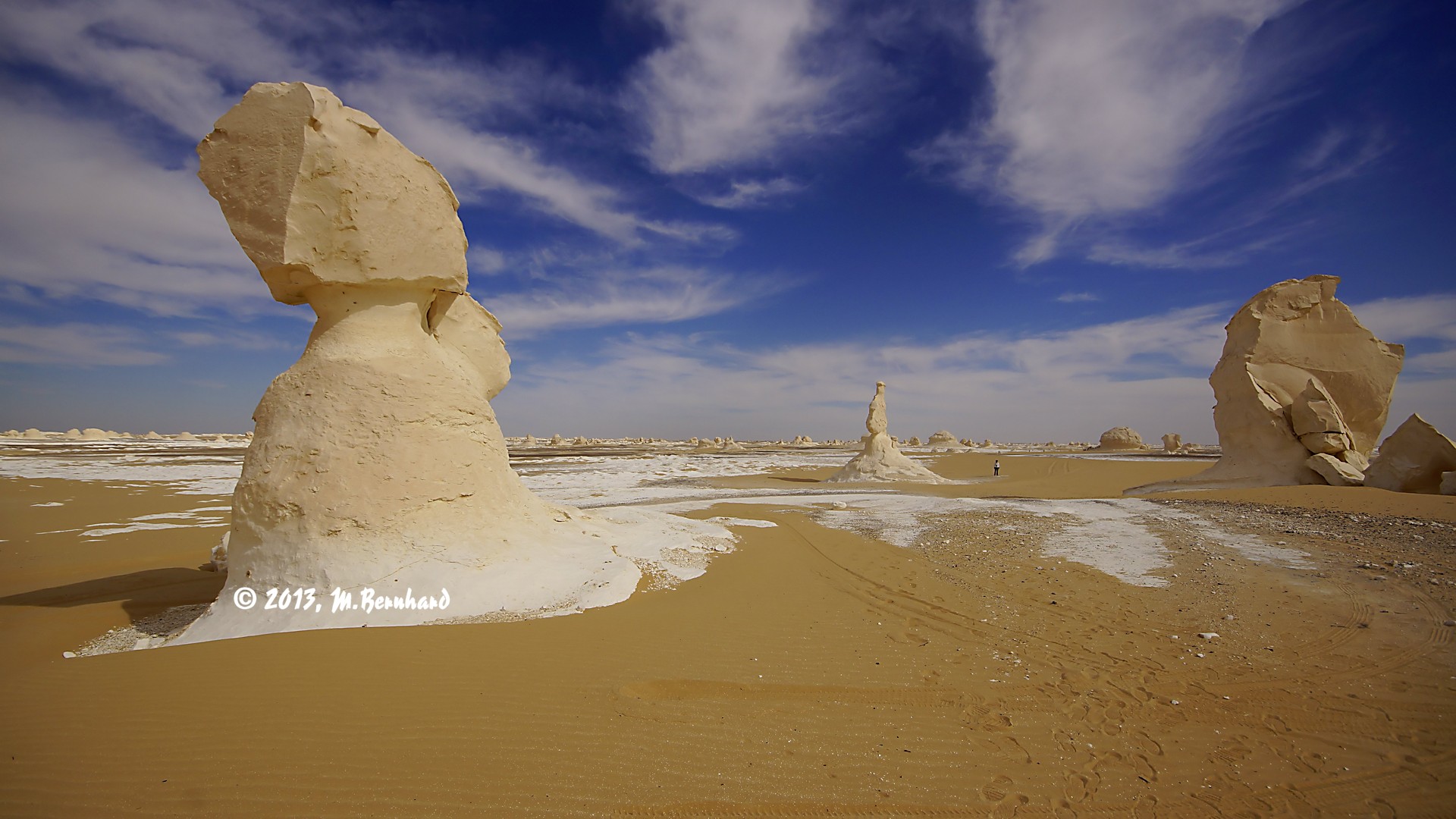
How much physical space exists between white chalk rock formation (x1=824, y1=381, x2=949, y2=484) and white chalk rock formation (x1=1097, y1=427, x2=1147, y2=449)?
154ft

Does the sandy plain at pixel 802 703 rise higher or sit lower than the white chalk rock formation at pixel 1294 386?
lower

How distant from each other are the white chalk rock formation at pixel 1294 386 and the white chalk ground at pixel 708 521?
6.18 metres

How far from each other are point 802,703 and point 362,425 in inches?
208

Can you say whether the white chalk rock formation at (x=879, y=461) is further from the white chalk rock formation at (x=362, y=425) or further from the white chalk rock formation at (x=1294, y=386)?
the white chalk rock formation at (x=362, y=425)

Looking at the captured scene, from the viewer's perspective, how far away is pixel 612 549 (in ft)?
24.9

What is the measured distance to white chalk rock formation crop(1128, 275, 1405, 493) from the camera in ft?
50.7

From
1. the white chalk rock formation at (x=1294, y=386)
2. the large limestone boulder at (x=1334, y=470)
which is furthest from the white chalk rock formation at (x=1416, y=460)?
the white chalk rock formation at (x=1294, y=386)

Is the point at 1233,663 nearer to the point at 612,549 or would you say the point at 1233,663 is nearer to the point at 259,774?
the point at 612,549

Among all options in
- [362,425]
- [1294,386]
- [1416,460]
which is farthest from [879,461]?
[362,425]

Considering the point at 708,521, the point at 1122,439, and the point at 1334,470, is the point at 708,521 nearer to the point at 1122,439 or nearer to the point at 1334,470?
the point at 1334,470

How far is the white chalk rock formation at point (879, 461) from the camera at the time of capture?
84.8 feet

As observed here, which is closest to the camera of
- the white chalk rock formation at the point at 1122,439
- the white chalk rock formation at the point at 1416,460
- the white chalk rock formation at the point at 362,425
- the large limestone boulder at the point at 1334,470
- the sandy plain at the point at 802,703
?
the sandy plain at the point at 802,703

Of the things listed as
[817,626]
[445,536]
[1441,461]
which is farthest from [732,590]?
[1441,461]

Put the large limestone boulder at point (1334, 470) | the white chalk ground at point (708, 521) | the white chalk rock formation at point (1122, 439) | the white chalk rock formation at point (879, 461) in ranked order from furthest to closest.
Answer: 1. the white chalk rock formation at point (1122, 439)
2. the white chalk rock formation at point (879, 461)
3. the large limestone boulder at point (1334, 470)
4. the white chalk ground at point (708, 521)
